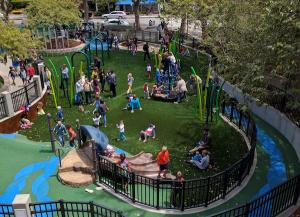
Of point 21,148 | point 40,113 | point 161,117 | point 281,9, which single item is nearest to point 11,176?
point 21,148

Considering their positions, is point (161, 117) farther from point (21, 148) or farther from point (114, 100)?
point (21, 148)

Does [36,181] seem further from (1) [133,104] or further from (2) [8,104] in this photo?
(1) [133,104]

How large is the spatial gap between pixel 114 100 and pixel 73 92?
266cm

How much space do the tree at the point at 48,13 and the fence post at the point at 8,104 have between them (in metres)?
15.7

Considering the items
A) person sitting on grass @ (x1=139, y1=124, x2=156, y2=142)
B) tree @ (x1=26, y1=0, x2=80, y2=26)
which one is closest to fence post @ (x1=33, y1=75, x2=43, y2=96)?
person sitting on grass @ (x1=139, y1=124, x2=156, y2=142)

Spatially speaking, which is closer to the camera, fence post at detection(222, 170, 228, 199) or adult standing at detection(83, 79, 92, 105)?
fence post at detection(222, 170, 228, 199)

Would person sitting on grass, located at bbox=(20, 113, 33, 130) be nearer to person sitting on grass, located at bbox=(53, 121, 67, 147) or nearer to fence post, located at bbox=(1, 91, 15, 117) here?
fence post, located at bbox=(1, 91, 15, 117)

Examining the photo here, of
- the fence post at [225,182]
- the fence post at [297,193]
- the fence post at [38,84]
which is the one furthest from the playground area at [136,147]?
the fence post at [297,193]

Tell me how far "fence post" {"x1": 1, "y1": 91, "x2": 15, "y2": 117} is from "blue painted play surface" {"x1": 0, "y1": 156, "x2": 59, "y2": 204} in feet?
14.9

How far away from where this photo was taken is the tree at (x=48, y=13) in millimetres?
31906

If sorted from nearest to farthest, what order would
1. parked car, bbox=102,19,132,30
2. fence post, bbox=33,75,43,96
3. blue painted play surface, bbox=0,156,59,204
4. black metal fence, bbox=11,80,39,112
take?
1. blue painted play surface, bbox=0,156,59,204
2. black metal fence, bbox=11,80,39,112
3. fence post, bbox=33,75,43,96
4. parked car, bbox=102,19,132,30

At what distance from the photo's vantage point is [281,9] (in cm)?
1248

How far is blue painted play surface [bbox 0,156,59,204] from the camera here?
41.7 feet

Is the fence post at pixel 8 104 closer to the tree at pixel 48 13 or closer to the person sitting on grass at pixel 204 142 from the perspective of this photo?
the person sitting on grass at pixel 204 142
